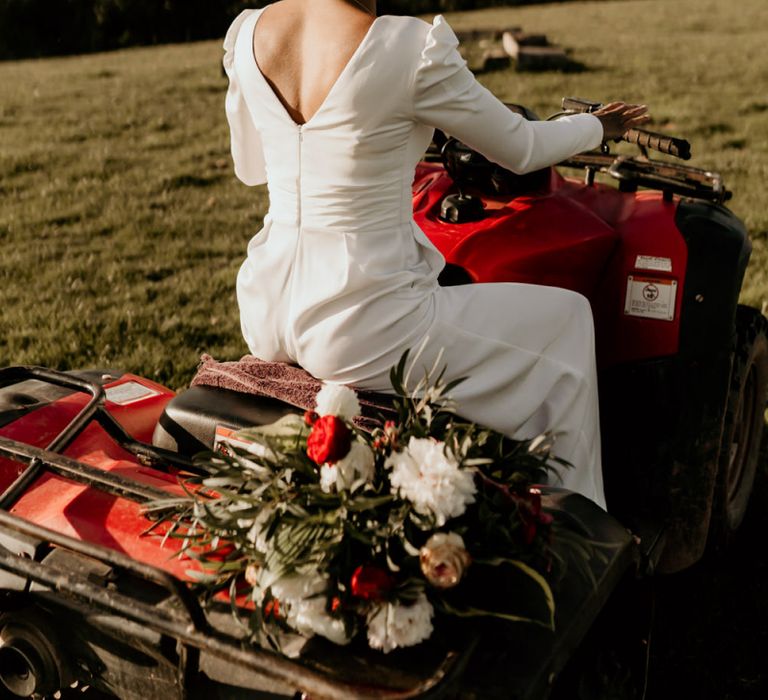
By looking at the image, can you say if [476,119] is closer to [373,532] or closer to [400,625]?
[373,532]

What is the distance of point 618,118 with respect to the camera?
106 inches

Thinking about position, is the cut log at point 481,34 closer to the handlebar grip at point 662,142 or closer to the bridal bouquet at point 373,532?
the handlebar grip at point 662,142

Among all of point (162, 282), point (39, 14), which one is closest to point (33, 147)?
point (162, 282)

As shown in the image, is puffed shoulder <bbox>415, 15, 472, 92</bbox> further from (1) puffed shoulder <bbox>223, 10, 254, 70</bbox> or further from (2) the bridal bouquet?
(2) the bridal bouquet

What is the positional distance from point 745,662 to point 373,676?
1531 millimetres

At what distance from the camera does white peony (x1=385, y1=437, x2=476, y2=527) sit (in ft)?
5.66

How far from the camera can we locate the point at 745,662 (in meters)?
2.82

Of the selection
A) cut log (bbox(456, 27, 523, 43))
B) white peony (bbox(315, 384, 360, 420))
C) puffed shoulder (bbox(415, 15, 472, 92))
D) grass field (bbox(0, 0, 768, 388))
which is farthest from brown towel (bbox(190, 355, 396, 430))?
cut log (bbox(456, 27, 523, 43))

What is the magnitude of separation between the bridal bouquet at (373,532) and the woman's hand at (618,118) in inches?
42.2

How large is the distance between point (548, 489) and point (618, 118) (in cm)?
108

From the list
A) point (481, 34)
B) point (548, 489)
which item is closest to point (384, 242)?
point (548, 489)

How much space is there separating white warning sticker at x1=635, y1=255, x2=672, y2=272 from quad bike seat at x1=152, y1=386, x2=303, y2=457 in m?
1.00

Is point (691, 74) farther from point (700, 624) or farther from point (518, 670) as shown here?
point (518, 670)

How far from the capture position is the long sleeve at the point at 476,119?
7.38 ft
